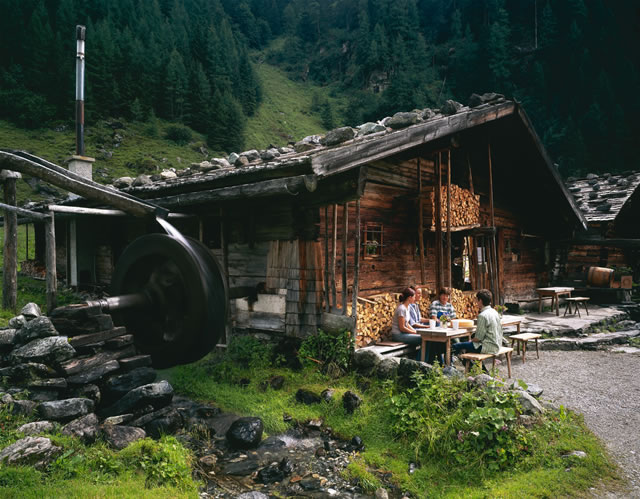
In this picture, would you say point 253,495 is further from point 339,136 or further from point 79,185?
point 339,136

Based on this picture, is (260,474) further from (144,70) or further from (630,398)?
(144,70)

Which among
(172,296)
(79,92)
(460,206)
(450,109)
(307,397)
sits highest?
(79,92)

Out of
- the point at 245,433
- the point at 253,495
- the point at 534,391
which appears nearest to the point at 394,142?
the point at 534,391

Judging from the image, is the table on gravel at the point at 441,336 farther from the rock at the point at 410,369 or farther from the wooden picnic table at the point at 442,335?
the rock at the point at 410,369

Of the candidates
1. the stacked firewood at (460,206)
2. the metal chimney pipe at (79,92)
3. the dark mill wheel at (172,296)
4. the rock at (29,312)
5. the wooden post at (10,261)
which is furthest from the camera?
the metal chimney pipe at (79,92)

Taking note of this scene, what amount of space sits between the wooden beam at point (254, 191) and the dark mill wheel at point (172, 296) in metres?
2.47

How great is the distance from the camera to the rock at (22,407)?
Answer: 4117 millimetres

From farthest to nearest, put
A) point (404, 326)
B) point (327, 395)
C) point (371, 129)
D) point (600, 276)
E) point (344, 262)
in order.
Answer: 1. point (600, 276)
2. point (371, 129)
3. point (404, 326)
4. point (344, 262)
5. point (327, 395)

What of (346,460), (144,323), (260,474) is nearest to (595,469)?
(346,460)

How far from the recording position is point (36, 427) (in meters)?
4.00

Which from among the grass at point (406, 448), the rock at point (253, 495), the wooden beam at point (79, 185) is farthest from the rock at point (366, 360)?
the wooden beam at point (79, 185)

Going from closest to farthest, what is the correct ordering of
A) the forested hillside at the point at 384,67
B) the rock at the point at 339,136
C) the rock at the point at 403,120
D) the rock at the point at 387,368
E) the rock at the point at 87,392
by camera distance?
the rock at the point at 87,392, the rock at the point at 387,368, the rock at the point at 339,136, the rock at the point at 403,120, the forested hillside at the point at 384,67

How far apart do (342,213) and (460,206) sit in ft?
12.4

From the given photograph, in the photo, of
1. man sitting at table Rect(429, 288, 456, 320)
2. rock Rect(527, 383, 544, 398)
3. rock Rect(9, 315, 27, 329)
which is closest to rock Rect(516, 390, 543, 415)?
rock Rect(527, 383, 544, 398)
